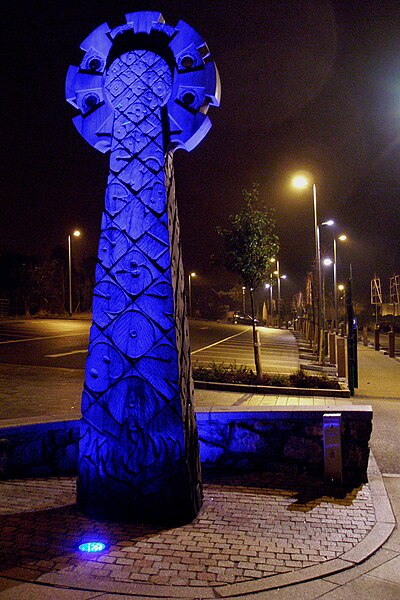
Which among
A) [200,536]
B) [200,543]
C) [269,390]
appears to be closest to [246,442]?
[200,536]

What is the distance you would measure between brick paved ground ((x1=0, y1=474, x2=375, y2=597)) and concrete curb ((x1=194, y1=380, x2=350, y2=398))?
20.3 feet

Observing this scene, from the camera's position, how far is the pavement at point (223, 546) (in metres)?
3.53

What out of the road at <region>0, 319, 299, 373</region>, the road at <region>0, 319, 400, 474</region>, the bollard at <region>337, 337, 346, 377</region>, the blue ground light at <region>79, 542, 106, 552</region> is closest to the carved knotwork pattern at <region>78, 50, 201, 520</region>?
the blue ground light at <region>79, 542, 106, 552</region>

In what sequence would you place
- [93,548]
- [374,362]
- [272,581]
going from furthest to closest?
[374,362], [93,548], [272,581]

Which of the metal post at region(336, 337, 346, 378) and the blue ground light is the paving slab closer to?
the blue ground light

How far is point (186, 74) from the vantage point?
507cm

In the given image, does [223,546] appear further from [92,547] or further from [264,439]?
[264,439]

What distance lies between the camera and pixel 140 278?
16.0 ft

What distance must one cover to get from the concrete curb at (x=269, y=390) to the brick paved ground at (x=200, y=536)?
244 inches

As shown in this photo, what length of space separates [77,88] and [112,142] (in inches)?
26.7

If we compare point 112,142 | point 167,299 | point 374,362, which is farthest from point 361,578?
point 374,362

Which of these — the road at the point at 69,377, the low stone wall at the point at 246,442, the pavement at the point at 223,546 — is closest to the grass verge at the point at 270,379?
the road at the point at 69,377

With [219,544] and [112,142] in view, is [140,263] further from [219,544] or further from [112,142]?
[219,544]

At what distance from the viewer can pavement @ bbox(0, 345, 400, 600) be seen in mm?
3527
